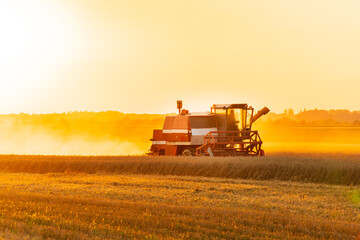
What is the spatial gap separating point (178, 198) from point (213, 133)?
12511mm

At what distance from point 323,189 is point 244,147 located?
1041 centimetres

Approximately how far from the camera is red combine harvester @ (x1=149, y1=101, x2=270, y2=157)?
25453 mm

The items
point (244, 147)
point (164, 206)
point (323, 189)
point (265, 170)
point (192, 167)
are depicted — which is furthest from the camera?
point (244, 147)

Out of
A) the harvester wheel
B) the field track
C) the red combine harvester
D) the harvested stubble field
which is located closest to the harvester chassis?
the red combine harvester

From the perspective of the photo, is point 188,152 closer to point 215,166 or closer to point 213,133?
point 213,133

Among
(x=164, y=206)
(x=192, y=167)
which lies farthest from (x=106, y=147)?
(x=164, y=206)

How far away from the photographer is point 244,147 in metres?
26.4

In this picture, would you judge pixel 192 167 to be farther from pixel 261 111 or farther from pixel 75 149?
pixel 75 149

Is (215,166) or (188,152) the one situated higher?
(188,152)

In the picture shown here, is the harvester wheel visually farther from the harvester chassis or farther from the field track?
the field track

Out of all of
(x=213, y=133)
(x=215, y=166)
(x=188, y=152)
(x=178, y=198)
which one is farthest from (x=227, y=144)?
(x=178, y=198)

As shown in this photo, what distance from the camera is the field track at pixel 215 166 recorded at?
726 inches

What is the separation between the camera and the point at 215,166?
2064 centimetres

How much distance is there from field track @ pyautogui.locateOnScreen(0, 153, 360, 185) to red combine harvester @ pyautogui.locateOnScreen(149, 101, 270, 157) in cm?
367
